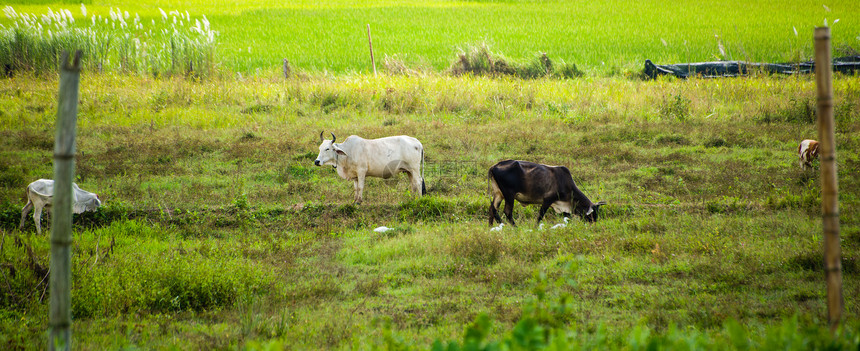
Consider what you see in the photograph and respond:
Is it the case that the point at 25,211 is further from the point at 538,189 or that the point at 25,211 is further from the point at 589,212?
the point at 589,212

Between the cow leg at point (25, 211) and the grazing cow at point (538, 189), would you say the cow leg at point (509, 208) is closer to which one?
the grazing cow at point (538, 189)

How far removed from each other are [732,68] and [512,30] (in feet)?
43.6

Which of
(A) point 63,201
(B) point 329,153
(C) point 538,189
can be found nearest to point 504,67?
(B) point 329,153

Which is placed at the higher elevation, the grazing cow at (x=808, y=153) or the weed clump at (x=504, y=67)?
the weed clump at (x=504, y=67)

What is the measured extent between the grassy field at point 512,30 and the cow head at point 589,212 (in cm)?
1491

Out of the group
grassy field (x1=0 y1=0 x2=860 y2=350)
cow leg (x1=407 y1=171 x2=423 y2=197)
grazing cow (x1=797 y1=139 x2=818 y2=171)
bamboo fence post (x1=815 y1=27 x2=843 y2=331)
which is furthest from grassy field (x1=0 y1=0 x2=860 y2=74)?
bamboo fence post (x1=815 y1=27 x2=843 y2=331)

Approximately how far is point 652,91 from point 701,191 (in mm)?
→ 7995

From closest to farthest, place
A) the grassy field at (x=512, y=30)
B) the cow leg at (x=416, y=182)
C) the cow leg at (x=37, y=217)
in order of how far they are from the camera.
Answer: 1. the cow leg at (x=37, y=217)
2. the cow leg at (x=416, y=182)
3. the grassy field at (x=512, y=30)

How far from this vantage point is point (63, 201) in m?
3.33

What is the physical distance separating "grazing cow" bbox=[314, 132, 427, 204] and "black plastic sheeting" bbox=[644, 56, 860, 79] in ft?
41.3

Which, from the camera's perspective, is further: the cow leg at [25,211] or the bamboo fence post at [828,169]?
the cow leg at [25,211]

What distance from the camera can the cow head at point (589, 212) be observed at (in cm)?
846

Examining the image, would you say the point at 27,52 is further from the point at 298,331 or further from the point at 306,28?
the point at 298,331

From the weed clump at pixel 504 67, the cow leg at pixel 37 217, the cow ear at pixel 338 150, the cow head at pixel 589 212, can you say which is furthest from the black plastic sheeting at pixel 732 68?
the cow leg at pixel 37 217
